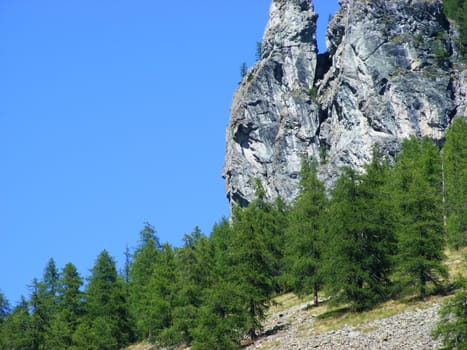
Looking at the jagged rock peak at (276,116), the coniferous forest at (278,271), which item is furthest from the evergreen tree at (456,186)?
the jagged rock peak at (276,116)

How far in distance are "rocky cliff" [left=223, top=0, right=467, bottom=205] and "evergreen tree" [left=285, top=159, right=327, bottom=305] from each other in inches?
2452

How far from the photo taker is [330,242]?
47.2m

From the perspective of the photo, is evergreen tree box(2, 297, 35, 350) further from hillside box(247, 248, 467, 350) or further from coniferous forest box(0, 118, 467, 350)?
hillside box(247, 248, 467, 350)

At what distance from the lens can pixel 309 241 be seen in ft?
175

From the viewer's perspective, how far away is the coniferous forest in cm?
4488

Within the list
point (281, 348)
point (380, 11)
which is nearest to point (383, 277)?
point (281, 348)

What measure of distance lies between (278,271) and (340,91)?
7389cm

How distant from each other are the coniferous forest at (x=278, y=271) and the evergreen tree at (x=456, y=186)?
14 centimetres

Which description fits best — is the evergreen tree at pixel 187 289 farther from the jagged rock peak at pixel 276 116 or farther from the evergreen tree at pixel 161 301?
the jagged rock peak at pixel 276 116

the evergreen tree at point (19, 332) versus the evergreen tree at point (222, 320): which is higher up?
the evergreen tree at point (19, 332)

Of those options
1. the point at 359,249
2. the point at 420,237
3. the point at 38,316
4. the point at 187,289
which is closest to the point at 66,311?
the point at 38,316

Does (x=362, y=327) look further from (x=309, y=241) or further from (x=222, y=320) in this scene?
(x=309, y=241)

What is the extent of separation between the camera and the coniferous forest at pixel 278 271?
147 feet

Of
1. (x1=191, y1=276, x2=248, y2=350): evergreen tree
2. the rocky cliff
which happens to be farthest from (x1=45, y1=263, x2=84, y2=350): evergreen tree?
the rocky cliff
